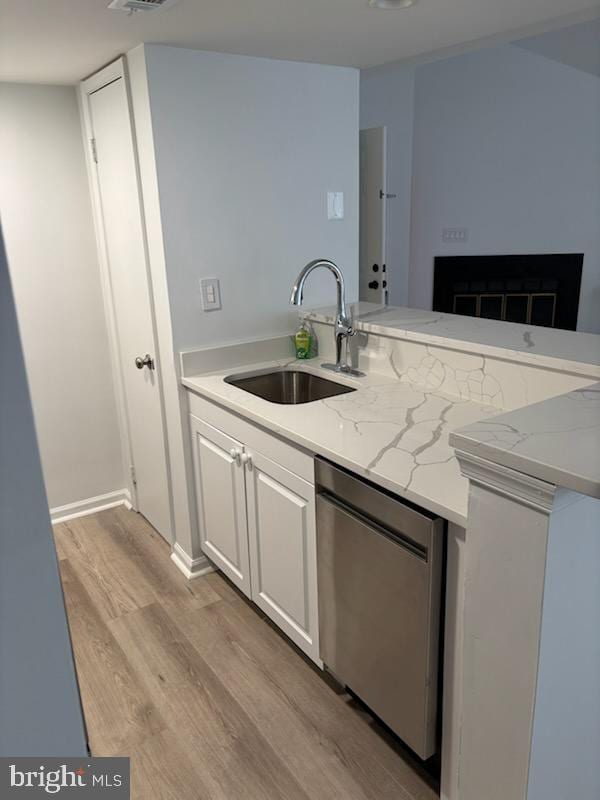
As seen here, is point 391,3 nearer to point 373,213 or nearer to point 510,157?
point 373,213

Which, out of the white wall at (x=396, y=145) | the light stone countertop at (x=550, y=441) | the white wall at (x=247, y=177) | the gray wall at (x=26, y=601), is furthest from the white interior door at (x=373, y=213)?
the gray wall at (x=26, y=601)

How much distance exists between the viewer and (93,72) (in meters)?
2.61

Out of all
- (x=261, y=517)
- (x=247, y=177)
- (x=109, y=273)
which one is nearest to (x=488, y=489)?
(x=261, y=517)

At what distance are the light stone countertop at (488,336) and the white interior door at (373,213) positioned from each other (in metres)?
1.45

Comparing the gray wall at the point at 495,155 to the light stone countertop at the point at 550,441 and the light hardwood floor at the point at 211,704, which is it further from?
the light stone countertop at the point at 550,441

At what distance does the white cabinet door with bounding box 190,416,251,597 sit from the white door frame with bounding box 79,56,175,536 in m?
0.27

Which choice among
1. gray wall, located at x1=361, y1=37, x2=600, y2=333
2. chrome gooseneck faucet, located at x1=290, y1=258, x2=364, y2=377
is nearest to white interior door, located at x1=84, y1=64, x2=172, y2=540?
chrome gooseneck faucet, located at x1=290, y1=258, x2=364, y2=377

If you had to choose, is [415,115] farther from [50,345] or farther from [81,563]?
[81,563]

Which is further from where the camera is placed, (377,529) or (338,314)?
(338,314)

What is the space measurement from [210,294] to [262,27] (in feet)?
3.22

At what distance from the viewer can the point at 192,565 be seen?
2.77 m

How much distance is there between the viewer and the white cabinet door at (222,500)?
234cm

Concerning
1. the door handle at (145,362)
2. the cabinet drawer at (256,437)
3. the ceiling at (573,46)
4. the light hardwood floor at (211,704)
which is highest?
the ceiling at (573,46)

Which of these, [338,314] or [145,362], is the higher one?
[338,314]
